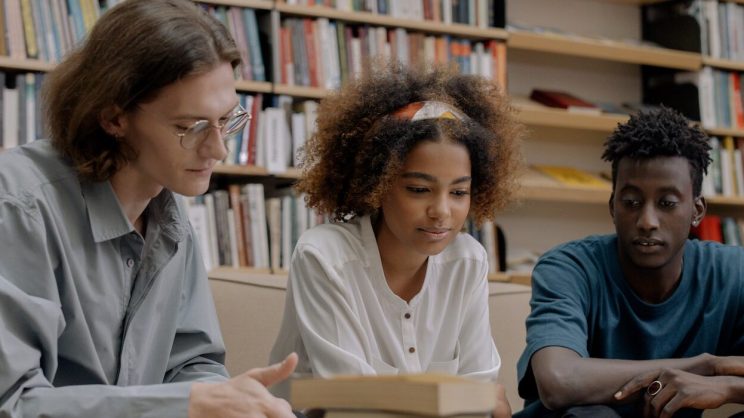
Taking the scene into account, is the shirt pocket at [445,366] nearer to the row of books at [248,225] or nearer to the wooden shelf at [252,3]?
the row of books at [248,225]

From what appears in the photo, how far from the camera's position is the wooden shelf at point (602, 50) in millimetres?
4031

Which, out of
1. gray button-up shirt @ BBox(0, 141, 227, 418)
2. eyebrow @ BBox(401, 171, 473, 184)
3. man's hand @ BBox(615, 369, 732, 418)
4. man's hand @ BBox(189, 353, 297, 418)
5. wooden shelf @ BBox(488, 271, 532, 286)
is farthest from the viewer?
wooden shelf @ BBox(488, 271, 532, 286)

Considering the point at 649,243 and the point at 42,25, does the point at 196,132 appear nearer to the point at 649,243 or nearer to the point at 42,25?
the point at 649,243

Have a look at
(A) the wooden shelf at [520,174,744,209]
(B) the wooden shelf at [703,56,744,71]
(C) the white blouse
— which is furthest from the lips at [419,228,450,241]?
(B) the wooden shelf at [703,56,744,71]

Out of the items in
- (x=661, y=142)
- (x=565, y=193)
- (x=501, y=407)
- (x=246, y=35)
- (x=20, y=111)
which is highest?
(x=246, y=35)

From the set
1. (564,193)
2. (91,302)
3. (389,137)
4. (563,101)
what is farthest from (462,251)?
(563,101)

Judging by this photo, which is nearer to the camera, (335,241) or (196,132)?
(196,132)

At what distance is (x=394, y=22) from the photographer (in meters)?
3.77

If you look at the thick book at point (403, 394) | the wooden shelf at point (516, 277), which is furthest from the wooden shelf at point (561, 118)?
the thick book at point (403, 394)

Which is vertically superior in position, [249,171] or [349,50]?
[349,50]

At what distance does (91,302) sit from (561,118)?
2.86 m

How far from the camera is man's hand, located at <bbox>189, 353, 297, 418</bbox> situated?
1.16m

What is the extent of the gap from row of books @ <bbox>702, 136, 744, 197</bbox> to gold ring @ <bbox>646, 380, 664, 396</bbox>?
8.61 ft

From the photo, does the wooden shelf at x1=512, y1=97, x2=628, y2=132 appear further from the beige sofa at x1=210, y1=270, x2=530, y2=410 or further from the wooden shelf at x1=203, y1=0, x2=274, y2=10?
the beige sofa at x1=210, y1=270, x2=530, y2=410
